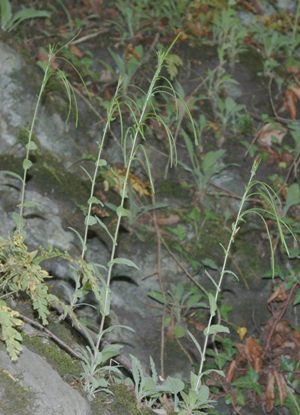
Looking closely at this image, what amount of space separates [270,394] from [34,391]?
80.0 inches

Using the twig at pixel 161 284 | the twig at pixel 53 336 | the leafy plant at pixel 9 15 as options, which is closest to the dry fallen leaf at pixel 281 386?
the twig at pixel 161 284

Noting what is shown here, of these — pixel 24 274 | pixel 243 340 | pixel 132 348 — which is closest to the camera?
pixel 24 274

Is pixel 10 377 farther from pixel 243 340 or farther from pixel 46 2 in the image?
pixel 46 2

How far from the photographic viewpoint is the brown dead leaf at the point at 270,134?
5.18 m

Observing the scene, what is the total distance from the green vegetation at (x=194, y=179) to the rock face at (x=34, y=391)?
0.45ft

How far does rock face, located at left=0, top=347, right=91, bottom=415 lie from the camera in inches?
84.5

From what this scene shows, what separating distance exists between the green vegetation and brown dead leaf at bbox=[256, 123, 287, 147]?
2 cm

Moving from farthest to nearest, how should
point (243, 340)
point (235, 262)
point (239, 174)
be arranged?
1. point (239, 174)
2. point (235, 262)
3. point (243, 340)

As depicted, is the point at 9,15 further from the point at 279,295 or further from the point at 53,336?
the point at 53,336

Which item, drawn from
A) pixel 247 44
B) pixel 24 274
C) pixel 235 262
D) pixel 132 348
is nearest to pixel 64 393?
pixel 24 274

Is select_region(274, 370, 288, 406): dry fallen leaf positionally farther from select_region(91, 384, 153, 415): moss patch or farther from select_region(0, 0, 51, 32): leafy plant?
select_region(0, 0, 51, 32): leafy plant

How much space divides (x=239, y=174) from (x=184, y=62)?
1.27 meters

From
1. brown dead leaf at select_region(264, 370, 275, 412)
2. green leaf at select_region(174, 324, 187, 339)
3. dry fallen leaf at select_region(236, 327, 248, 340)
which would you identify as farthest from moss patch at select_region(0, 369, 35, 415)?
dry fallen leaf at select_region(236, 327, 248, 340)

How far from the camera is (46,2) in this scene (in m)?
5.81
